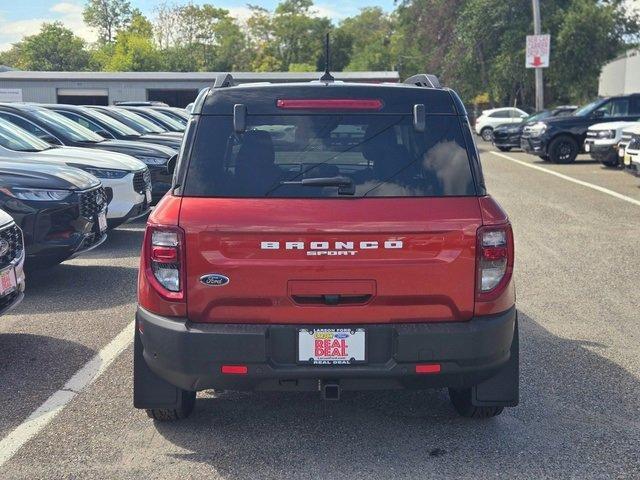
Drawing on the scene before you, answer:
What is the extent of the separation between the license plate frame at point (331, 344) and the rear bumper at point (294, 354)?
0.06 ft

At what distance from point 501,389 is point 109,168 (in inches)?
270

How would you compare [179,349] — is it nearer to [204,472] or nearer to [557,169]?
[204,472]

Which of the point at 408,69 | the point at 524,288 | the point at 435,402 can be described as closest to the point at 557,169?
the point at 524,288

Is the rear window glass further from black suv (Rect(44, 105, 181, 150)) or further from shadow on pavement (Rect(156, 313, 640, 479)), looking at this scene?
black suv (Rect(44, 105, 181, 150))

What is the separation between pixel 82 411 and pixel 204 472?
116cm

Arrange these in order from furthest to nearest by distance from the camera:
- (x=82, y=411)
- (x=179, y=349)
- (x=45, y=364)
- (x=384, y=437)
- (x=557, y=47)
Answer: (x=557, y=47) < (x=45, y=364) < (x=82, y=411) < (x=384, y=437) < (x=179, y=349)

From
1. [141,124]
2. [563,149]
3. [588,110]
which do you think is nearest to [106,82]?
[563,149]

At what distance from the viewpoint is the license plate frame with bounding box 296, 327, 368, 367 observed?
12.8 feet

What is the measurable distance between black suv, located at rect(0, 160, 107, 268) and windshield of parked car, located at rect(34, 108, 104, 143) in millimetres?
3915

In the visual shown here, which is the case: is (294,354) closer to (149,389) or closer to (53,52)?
(149,389)

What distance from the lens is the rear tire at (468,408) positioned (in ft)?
14.9

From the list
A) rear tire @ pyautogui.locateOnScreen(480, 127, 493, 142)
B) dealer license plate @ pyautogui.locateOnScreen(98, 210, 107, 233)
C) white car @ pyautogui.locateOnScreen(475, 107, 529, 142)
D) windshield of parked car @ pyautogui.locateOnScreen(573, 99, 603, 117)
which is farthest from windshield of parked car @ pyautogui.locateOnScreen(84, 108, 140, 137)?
white car @ pyautogui.locateOnScreen(475, 107, 529, 142)

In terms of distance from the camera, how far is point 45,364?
5.77m

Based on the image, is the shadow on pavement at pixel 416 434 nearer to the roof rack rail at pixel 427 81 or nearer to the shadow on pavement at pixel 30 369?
the shadow on pavement at pixel 30 369
